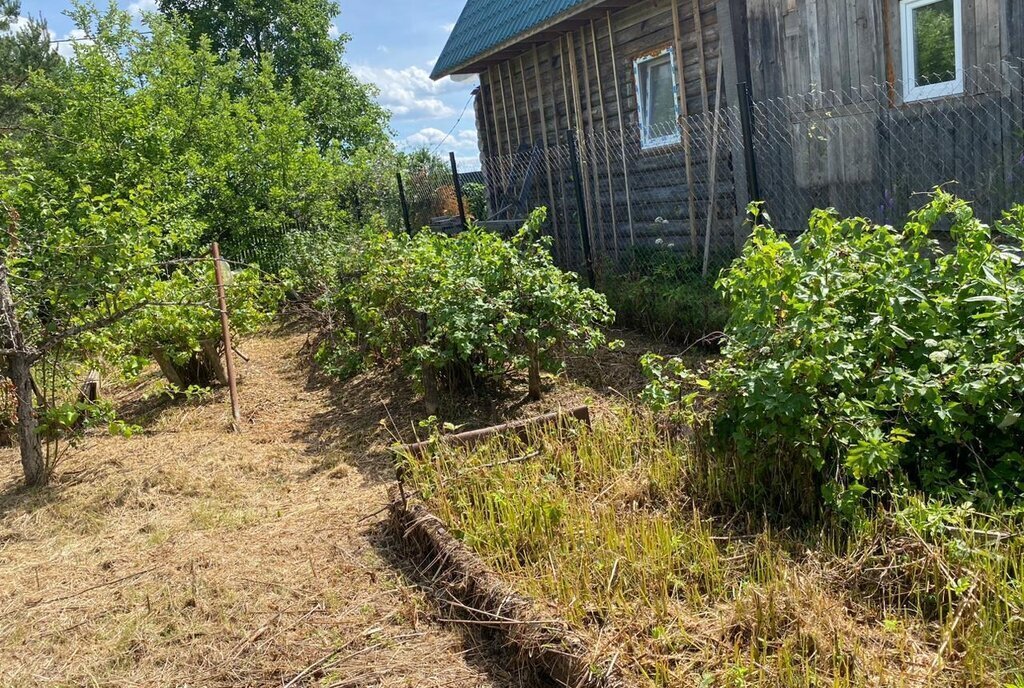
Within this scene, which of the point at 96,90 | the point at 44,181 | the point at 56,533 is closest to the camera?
the point at 56,533

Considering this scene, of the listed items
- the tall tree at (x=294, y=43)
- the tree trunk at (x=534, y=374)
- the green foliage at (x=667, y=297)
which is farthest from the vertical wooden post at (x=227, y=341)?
the tall tree at (x=294, y=43)

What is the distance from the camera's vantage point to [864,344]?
3.49m

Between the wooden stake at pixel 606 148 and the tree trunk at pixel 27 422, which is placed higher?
the wooden stake at pixel 606 148

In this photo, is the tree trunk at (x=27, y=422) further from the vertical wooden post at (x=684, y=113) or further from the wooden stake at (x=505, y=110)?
the wooden stake at (x=505, y=110)

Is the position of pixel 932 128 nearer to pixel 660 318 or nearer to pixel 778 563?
pixel 660 318

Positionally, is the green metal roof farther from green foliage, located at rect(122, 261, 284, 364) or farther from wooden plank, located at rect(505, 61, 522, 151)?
green foliage, located at rect(122, 261, 284, 364)

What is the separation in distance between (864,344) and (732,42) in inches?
204

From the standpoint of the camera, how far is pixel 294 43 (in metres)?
27.5

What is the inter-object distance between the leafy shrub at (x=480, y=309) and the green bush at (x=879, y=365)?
171 cm

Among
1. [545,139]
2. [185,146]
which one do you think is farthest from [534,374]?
[185,146]

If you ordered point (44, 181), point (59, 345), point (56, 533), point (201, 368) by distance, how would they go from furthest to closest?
point (44, 181) < point (201, 368) < point (59, 345) < point (56, 533)

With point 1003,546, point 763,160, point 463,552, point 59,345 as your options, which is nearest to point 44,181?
point 59,345

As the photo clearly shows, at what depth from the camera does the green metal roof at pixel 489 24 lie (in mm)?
10016

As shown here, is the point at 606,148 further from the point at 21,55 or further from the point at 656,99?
the point at 21,55
